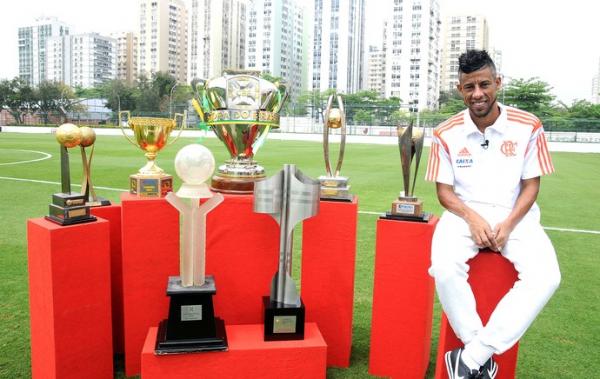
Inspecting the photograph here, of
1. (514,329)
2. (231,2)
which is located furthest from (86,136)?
(231,2)

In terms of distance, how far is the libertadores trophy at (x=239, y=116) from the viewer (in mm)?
2586

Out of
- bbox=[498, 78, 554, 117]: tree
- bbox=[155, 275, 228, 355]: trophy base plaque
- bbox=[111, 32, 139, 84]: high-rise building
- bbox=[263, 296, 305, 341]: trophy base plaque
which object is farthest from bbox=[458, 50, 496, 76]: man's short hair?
bbox=[111, 32, 139, 84]: high-rise building

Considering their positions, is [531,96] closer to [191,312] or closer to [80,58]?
[191,312]

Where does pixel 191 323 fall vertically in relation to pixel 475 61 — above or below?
below

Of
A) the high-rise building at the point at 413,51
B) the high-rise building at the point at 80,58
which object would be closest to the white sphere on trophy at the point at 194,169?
the high-rise building at the point at 413,51

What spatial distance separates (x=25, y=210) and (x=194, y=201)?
485 centimetres

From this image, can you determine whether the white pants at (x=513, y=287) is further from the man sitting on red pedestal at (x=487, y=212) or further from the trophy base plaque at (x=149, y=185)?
the trophy base plaque at (x=149, y=185)

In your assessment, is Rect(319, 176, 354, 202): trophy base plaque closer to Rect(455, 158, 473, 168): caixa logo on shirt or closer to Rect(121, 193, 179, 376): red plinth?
Rect(455, 158, 473, 168): caixa logo on shirt

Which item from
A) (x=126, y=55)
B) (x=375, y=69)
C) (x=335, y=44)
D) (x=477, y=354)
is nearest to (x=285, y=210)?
(x=477, y=354)

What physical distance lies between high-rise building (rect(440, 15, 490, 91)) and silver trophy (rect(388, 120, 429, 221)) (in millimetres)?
87079

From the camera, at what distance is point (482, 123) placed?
2.07 m

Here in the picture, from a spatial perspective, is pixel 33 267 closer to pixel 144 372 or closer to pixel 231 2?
pixel 144 372

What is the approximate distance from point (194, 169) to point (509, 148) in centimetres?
125

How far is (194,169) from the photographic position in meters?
2.03
